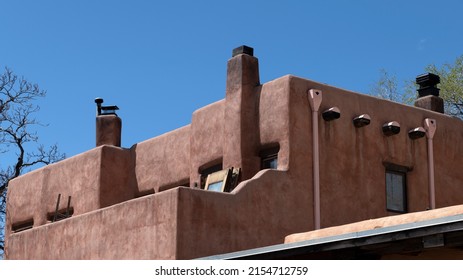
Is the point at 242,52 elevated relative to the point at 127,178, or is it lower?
elevated

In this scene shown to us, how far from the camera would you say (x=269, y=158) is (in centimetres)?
2041

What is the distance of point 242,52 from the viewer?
70.2 feet

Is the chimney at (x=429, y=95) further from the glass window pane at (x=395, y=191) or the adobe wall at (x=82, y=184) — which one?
the adobe wall at (x=82, y=184)

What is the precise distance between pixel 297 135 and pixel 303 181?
A: 40.3 inches

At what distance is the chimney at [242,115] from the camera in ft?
67.1

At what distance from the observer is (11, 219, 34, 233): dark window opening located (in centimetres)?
2775

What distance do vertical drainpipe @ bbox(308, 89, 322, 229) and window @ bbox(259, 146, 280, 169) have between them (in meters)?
0.85

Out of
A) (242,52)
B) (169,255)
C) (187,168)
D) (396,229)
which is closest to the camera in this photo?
(396,229)

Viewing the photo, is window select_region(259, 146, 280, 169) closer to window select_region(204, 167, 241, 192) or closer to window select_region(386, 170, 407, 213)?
window select_region(204, 167, 241, 192)

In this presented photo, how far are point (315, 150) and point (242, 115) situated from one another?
6.10 feet

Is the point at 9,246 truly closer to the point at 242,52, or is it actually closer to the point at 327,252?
the point at 242,52

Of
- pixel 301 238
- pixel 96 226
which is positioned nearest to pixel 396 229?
pixel 301 238

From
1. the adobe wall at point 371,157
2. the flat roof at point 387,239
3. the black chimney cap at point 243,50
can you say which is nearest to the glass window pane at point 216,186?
the adobe wall at point 371,157

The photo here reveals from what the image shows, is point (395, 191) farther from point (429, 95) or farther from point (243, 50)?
point (243, 50)
